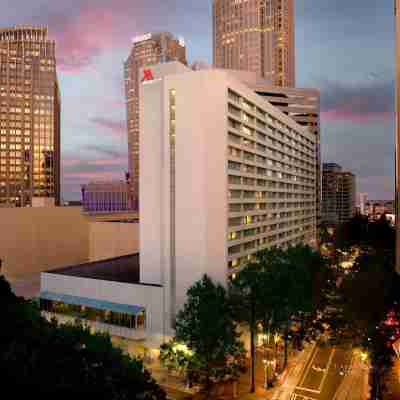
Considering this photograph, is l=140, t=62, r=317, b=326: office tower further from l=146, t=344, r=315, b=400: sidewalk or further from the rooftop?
l=146, t=344, r=315, b=400: sidewalk

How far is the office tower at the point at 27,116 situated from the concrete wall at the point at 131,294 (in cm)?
13866

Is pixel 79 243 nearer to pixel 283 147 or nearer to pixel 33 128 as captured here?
pixel 283 147

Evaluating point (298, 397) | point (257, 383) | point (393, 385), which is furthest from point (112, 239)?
point (393, 385)

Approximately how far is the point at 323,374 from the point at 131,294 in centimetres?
2295

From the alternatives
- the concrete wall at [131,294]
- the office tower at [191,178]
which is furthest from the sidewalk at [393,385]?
the concrete wall at [131,294]

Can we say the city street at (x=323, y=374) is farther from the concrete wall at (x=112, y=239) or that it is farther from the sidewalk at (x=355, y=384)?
the concrete wall at (x=112, y=239)

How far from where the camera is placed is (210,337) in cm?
3562

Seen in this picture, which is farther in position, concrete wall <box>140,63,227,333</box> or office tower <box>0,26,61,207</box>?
office tower <box>0,26,61,207</box>

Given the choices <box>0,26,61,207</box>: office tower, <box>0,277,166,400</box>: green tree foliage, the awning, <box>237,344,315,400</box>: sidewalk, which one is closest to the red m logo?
the awning

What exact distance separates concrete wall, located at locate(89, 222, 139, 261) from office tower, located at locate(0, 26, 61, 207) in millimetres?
98413

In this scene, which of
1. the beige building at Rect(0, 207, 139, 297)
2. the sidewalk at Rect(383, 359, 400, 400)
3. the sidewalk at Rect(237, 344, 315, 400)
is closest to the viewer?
the sidewalk at Rect(383, 359, 400, 400)

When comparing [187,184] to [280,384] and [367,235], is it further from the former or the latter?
[367,235]

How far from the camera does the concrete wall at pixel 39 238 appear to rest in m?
78.0

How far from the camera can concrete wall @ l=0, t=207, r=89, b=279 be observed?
78.0m
